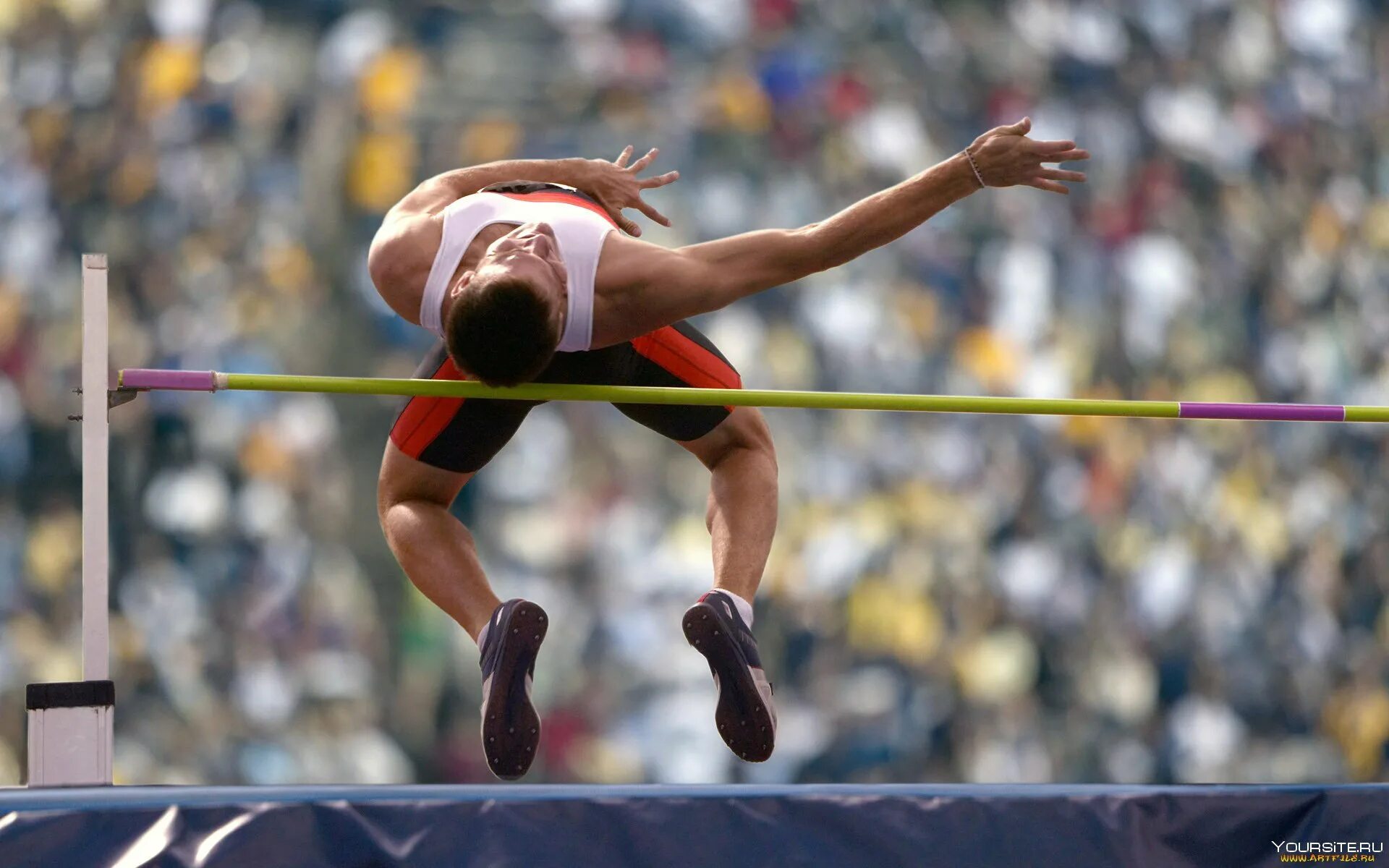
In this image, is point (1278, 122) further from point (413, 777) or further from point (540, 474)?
point (413, 777)

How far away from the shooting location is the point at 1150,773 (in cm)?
432

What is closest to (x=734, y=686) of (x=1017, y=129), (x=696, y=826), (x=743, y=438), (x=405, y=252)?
(x=696, y=826)

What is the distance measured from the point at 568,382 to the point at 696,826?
70cm

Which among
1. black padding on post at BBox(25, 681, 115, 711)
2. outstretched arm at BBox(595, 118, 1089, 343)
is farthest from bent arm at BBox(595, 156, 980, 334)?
black padding on post at BBox(25, 681, 115, 711)

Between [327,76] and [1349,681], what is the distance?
3.70m

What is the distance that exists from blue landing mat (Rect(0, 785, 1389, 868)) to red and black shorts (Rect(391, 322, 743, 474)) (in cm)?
55

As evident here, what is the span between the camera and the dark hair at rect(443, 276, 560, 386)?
73.5 inches

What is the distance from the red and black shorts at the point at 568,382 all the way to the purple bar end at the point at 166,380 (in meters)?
0.31

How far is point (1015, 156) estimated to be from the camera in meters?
2.00

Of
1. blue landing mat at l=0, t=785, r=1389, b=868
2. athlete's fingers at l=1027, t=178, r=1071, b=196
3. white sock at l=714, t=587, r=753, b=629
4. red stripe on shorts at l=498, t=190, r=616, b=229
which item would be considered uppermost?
red stripe on shorts at l=498, t=190, r=616, b=229

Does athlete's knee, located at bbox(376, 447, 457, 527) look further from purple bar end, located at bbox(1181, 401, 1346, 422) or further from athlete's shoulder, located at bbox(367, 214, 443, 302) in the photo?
purple bar end, located at bbox(1181, 401, 1346, 422)

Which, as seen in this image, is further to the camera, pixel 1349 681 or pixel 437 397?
pixel 1349 681

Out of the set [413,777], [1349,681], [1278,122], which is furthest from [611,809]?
[1278,122]

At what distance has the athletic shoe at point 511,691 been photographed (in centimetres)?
197
